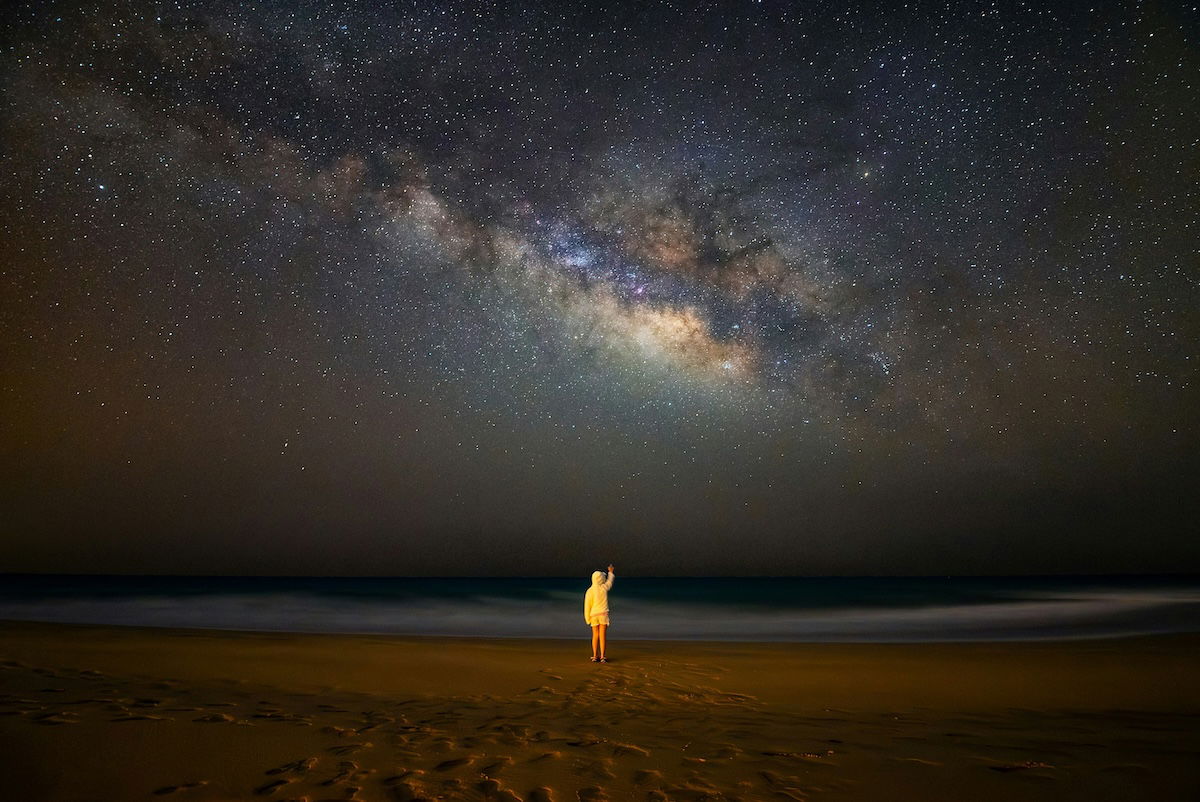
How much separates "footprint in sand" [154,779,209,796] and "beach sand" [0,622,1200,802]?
16 mm

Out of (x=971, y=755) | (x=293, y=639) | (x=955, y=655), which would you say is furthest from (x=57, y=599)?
(x=971, y=755)

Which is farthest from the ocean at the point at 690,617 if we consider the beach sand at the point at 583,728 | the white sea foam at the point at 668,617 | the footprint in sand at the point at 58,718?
the footprint in sand at the point at 58,718

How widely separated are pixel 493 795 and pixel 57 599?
39631 millimetres

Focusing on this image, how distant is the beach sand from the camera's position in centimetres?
425

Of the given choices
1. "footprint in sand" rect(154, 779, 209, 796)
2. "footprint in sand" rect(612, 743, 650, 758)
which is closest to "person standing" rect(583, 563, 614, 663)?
"footprint in sand" rect(612, 743, 650, 758)

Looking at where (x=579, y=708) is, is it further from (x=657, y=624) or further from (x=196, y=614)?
(x=196, y=614)

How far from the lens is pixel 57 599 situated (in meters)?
33.6

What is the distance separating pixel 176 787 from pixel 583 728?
2.85 metres

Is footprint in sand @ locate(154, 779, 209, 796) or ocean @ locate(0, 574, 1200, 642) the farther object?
ocean @ locate(0, 574, 1200, 642)

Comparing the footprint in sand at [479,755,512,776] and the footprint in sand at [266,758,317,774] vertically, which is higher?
the footprint in sand at [266,758,317,774]

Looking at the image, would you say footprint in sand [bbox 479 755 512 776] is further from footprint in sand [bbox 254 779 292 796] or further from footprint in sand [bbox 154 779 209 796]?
footprint in sand [bbox 154 779 209 796]

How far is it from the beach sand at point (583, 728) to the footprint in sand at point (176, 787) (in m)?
0.02

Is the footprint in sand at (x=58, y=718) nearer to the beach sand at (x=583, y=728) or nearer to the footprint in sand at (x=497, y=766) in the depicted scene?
the beach sand at (x=583, y=728)

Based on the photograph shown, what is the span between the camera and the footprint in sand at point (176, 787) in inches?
157
